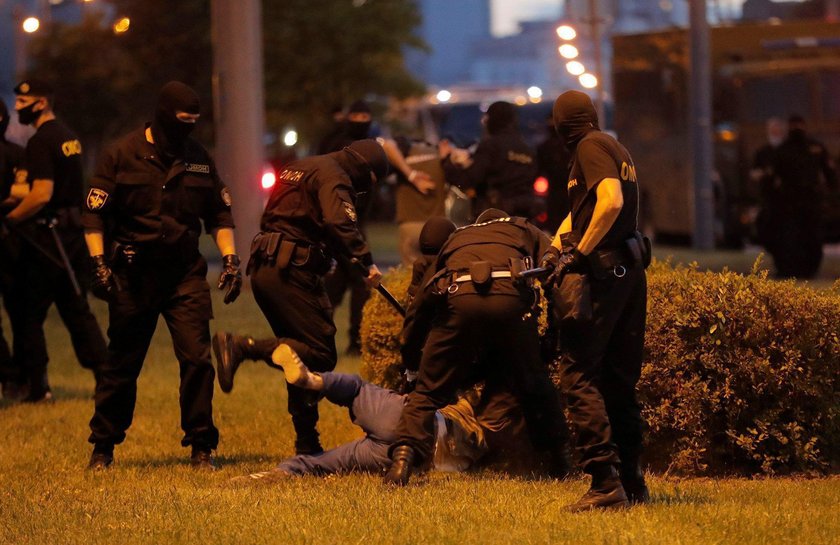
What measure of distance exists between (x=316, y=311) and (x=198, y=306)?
669 mm

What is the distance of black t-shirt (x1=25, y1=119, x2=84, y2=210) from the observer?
10672mm

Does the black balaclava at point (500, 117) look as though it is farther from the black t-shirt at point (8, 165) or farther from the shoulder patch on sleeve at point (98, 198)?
the shoulder patch on sleeve at point (98, 198)

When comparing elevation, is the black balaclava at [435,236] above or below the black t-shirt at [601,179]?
below

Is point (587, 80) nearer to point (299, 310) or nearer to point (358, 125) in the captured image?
point (358, 125)

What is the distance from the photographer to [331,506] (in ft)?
23.5

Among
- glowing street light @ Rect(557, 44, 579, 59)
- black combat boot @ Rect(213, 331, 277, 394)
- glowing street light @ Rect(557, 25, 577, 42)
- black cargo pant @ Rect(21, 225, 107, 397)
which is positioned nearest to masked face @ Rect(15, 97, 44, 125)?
black cargo pant @ Rect(21, 225, 107, 397)

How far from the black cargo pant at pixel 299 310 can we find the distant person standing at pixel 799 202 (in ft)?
33.1

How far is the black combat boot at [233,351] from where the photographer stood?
26.5 feet

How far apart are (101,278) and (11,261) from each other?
10.6ft

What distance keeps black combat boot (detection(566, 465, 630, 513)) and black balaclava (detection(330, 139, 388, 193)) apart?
85.7 inches

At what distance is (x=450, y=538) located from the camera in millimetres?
6457

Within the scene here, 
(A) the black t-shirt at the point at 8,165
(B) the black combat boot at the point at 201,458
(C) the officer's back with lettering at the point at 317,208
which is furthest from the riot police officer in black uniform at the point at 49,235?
(C) the officer's back with lettering at the point at 317,208

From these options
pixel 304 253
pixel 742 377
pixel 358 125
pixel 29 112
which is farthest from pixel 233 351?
pixel 358 125

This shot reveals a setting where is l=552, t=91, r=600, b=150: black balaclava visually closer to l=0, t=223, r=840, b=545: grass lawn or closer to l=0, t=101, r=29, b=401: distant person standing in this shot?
l=0, t=223, r=840, b=545: grass lawn
